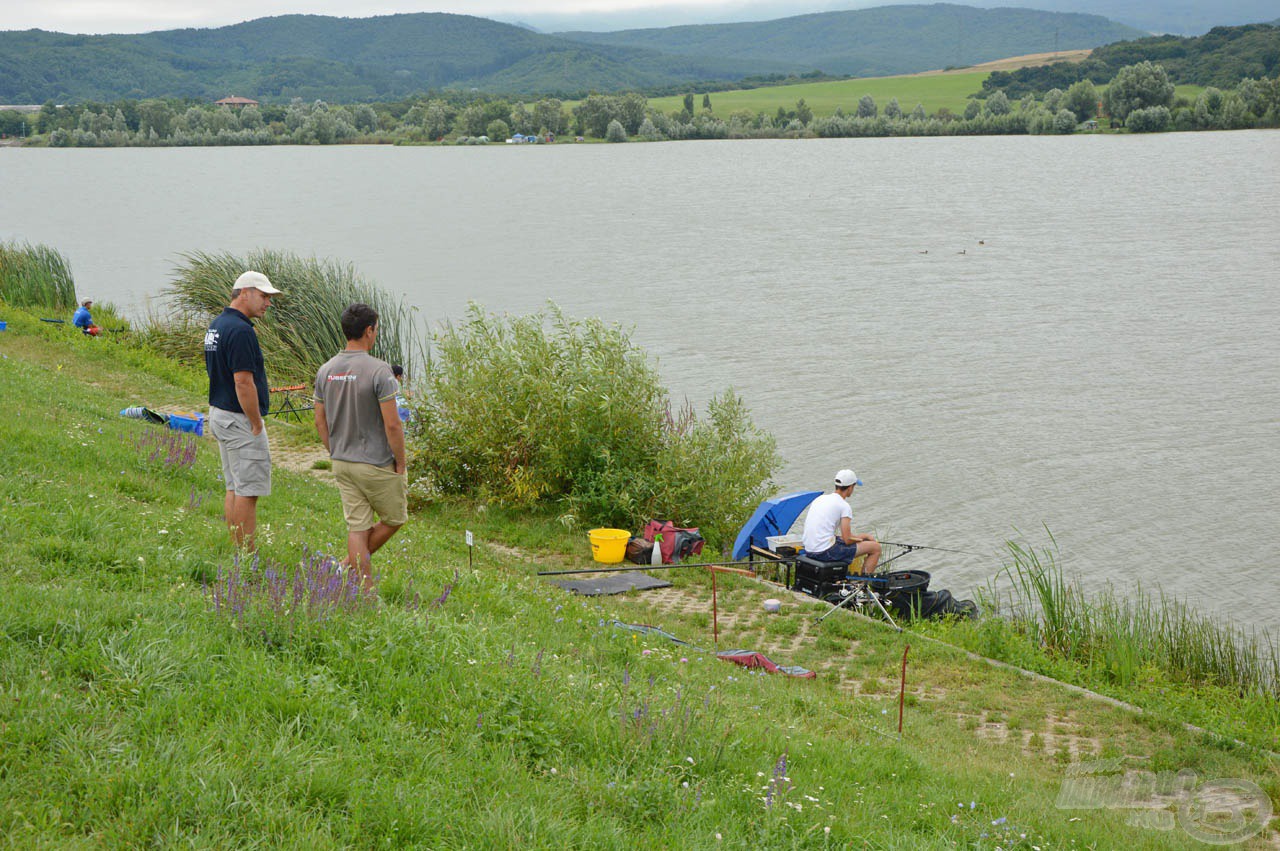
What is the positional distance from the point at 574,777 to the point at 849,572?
7.59 metres

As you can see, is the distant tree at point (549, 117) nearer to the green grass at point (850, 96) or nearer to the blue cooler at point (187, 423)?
the green grass at point (850, 96)

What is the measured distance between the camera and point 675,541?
12.6 meters

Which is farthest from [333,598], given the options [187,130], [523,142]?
[187,130]

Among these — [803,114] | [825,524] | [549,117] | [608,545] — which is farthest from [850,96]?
[825,524]

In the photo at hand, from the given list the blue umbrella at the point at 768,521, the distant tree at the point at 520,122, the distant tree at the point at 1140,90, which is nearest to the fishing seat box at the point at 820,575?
the blue umbrella at the point at 768,521

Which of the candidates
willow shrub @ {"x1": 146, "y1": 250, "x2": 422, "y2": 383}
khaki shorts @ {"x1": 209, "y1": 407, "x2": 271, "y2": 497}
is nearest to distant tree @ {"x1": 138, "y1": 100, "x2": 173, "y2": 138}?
willow shrub @ {"x1": 146, "y1": 250, "x2": 422, "y2": 383}

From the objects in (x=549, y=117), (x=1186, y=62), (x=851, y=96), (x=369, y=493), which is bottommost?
(x=369, y=493)

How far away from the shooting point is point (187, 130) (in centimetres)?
13250

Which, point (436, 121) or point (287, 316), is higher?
point (436, 121)

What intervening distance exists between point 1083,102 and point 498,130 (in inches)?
2477

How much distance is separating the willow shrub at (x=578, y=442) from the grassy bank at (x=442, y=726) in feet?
15.8

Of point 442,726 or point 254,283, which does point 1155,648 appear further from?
point 254,283

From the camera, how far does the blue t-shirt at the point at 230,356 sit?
7176mm

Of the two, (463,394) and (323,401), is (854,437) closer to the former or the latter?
(463,394)
